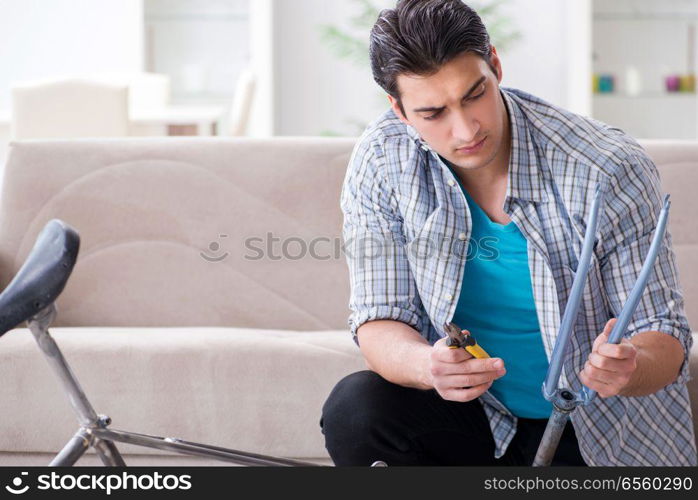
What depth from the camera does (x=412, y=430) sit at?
137 cm

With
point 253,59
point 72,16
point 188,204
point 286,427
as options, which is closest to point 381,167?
point 286,427

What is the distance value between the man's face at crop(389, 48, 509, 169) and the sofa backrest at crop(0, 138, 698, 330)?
892 millimetres

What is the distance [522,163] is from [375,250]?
10.0 inches

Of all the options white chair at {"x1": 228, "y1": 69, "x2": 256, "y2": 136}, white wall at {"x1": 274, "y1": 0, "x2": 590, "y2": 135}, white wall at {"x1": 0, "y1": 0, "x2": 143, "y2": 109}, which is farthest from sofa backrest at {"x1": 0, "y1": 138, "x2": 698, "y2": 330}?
white wall at {"x1": 0, "y1": 0, "x2": 143, "y2": 109}

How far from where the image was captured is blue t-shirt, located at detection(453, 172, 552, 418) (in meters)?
1.41

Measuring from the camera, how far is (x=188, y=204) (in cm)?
223

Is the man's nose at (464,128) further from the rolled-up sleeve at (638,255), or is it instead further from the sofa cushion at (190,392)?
the sofa cushion at (190,392)

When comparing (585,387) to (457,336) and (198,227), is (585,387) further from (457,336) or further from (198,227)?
(198,227)

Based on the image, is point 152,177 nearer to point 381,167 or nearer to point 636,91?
point 381,167

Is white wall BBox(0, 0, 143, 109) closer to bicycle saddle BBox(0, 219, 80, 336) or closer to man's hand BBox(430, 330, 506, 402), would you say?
man's hand BBox(430, 330, 506, 402)

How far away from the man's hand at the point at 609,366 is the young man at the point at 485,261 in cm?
19

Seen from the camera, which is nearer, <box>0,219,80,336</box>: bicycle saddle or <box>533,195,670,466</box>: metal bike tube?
<box>0,219,80,336</box>: bicycle saddle

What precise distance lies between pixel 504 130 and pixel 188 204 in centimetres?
101
